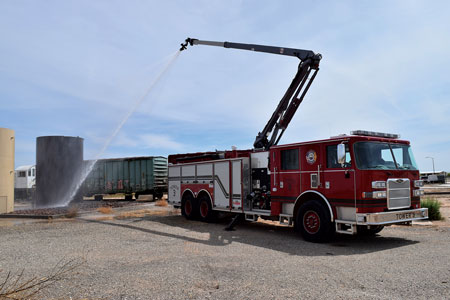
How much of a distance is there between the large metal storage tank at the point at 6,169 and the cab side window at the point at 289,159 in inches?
595

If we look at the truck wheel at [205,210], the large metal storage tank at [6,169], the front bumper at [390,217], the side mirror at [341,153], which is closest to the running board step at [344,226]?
the front bumper at [390,217]

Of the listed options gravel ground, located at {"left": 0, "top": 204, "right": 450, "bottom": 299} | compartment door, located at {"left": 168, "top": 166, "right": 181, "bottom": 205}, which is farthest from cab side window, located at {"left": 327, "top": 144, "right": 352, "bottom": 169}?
compartment door, located at {"left": 168, "top": 166, "right": 181, "bottom": 205}

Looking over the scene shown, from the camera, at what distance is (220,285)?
5168 millimetres

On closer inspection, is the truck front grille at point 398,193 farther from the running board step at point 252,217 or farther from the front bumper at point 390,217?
the running board step at point 252,217

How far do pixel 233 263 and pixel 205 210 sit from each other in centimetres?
661

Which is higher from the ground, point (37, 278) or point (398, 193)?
point (398, 193)

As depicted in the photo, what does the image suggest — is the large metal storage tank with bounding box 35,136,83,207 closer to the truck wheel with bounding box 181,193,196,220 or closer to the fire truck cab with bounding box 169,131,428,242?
the truck wheel with bounding box 181,193,196,220

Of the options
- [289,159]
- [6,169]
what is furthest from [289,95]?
[6,169]

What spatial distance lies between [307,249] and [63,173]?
17.4 metres

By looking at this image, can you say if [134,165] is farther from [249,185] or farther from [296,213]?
[296,213]

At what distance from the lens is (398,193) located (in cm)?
848

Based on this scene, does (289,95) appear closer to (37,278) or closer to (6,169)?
(37,278)

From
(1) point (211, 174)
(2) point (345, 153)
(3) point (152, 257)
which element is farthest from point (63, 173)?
(2) point (345, 153)

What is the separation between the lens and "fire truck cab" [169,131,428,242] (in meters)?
8.00
